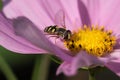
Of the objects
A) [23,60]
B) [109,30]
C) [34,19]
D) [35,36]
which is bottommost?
[23,60]

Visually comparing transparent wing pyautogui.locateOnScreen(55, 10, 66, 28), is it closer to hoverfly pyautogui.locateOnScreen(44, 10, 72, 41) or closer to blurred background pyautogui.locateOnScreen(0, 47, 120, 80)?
hoverfly pyautogui.locateOnScreen(44, 10, 72, 41)

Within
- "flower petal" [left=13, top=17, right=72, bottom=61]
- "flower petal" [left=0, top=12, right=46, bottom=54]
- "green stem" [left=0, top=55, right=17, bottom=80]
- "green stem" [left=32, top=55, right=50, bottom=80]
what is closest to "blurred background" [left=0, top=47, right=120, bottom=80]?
"green stem" [left=32, top=55, right=50, bottom=80]

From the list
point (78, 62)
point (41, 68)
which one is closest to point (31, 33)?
point (78, 62)

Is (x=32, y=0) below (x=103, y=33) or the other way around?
the other way around

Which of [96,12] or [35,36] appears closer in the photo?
[35,36]

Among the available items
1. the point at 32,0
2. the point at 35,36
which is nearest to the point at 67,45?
the point at 32,0

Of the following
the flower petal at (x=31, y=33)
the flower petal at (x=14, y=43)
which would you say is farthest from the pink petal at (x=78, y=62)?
the flower petal at (x=14, y=43)

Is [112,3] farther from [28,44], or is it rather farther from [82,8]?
[28,44]
